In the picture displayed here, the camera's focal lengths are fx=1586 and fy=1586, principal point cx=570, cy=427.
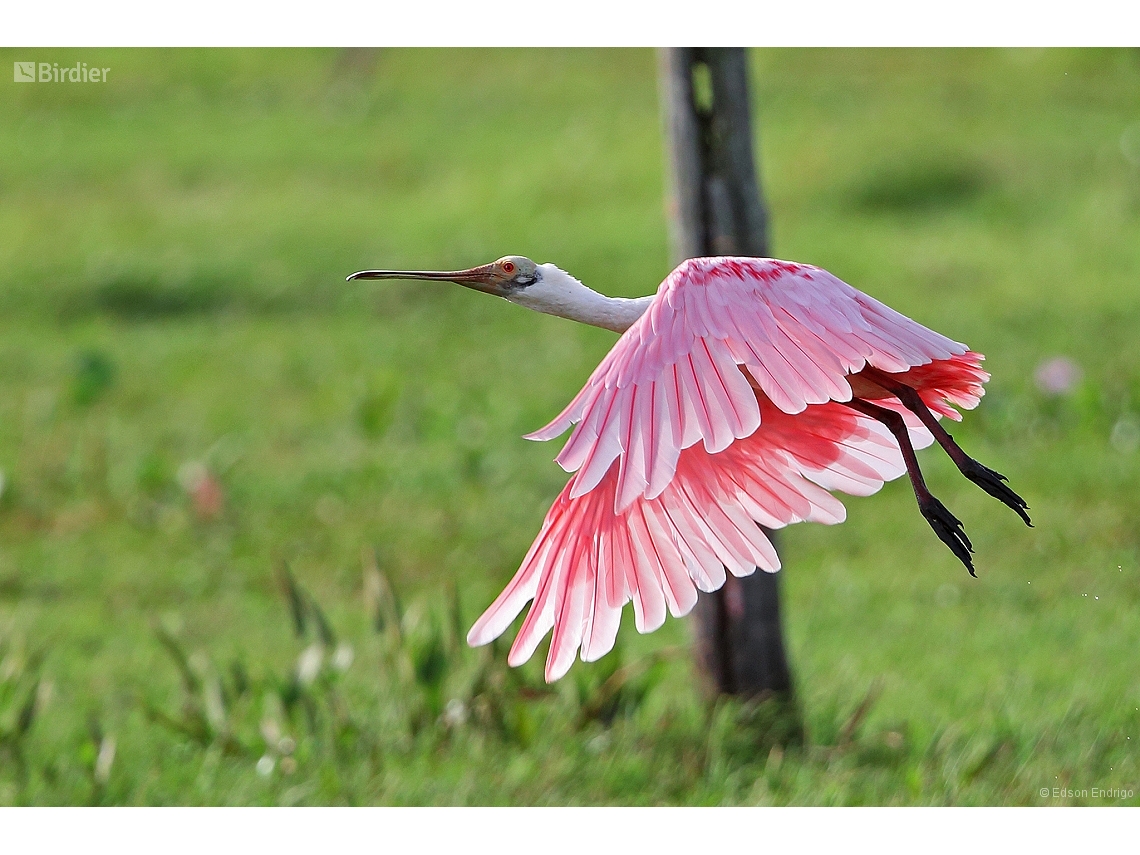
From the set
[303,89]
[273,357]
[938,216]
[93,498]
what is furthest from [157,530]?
[303,89]

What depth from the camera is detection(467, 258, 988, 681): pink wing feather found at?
221cm

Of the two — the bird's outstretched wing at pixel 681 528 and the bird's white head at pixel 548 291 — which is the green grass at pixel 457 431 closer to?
the bird's outstretched wing at pixel 681 528

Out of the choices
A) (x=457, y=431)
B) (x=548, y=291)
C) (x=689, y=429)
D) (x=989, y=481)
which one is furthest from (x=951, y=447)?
(x=457, y=431)

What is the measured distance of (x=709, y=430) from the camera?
87.7 inches

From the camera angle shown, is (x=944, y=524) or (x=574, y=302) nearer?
(x=944, y=524)

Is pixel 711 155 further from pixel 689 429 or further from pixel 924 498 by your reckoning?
pixel 689 429

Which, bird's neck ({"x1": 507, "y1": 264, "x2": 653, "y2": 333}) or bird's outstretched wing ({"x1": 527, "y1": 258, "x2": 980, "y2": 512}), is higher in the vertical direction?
bird's neck ({"x1": 507, "y1": 264, "x2": 653, "y2": 333})

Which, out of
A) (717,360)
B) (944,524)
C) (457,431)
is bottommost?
(944,524)

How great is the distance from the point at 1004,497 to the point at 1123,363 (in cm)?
491

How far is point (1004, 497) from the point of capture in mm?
2562

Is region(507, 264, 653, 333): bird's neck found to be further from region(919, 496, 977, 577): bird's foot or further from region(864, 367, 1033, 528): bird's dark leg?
region(919, 496, 977, 577): bird's foot

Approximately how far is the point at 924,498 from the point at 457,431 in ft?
14.8

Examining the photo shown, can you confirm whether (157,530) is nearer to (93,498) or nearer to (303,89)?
(93,498)

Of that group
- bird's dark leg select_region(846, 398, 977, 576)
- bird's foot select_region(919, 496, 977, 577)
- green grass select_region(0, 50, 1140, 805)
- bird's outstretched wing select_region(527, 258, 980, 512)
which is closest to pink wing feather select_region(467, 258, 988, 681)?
bird's outstretched wing select_region(527, 258, 980, 512)
